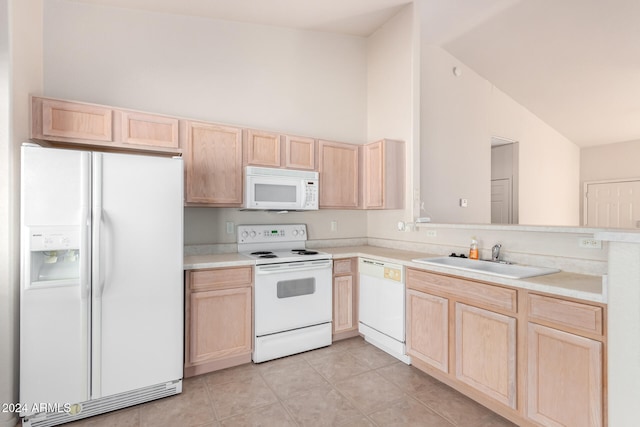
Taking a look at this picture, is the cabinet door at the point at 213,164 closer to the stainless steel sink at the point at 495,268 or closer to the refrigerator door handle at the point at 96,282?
the refrigerator door handle at the point at 96,282

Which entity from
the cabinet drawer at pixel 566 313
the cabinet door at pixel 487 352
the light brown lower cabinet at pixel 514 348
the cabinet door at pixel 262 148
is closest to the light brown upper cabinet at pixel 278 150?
the cabinet door at pixel 262 148

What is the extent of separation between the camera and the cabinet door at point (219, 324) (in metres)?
2.49

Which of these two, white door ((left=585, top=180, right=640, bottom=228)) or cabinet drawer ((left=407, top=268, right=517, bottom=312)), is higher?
white door ((left=585, top=180, right=640, bottom=228))

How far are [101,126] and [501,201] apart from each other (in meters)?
5.41

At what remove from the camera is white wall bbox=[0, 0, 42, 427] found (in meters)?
1.90

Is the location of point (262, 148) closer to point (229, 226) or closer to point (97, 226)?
point (229, 226)

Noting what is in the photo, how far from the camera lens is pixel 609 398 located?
4.90 feet

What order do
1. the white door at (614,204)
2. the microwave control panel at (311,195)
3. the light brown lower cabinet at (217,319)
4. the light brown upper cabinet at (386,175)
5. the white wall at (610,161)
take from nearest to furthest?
the light brown lower cabinet at (217,319)
the microwave control panel at (311,195)
the light brown upper cabinet at (386,175)
the white door at (614,204)
the white wall at (610,161)

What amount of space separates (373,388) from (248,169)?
2.09 metres

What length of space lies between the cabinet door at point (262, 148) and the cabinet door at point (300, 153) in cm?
11

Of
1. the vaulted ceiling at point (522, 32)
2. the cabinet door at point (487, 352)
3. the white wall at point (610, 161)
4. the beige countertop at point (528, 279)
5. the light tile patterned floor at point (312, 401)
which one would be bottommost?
the light tile patterned floor at point (312, 401)

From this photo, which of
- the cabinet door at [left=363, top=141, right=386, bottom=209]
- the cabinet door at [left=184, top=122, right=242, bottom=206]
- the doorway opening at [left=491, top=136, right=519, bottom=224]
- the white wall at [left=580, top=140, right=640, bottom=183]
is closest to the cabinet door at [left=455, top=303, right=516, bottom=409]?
the cabinet door at [left=363, top=141, right=386, bottom=209]

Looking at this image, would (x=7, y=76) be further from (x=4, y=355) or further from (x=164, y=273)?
(x=4, y=355)

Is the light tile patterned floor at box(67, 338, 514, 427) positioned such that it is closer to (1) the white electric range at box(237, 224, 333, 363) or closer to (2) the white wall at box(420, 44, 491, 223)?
(1) the white electric range at box(237, 224, 333, 363)
